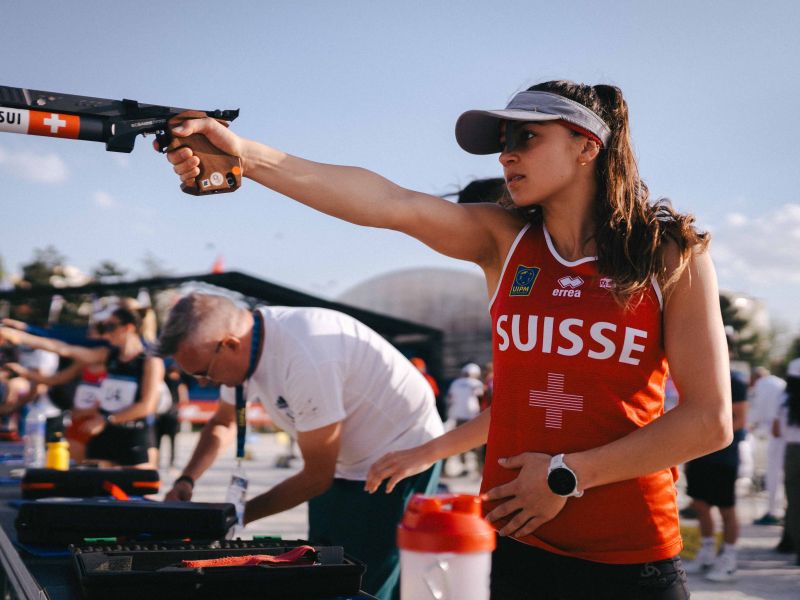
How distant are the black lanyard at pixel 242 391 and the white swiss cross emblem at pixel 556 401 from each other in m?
1.18

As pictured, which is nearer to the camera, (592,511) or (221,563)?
(221,563)

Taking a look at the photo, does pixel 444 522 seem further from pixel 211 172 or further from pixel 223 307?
pixel 223 307

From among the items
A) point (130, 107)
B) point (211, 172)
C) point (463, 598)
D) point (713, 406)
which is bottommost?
point (463, 598)

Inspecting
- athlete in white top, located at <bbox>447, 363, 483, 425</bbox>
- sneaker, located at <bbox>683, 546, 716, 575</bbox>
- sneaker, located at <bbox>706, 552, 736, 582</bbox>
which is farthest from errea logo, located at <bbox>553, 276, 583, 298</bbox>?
athlete in white top, located at <bbox>447, 363, 483, 425</bbox>

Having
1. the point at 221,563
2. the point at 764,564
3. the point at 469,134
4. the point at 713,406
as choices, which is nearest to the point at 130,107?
the point at 469,134

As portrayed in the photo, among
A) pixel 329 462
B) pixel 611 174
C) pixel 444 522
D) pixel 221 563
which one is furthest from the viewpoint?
pixel 329 462

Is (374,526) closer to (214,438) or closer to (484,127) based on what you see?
(214,438)

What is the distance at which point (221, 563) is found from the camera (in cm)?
131

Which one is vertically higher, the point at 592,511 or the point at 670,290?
the point at 670,290

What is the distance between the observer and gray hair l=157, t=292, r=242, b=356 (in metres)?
2.33

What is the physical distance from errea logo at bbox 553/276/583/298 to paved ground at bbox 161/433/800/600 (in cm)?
184

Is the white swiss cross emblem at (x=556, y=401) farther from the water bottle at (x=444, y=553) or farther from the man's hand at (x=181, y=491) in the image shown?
the man's hand at (x=181, y=491)

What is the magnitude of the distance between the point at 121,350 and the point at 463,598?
4564 mm

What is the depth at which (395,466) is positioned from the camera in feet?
6.63
